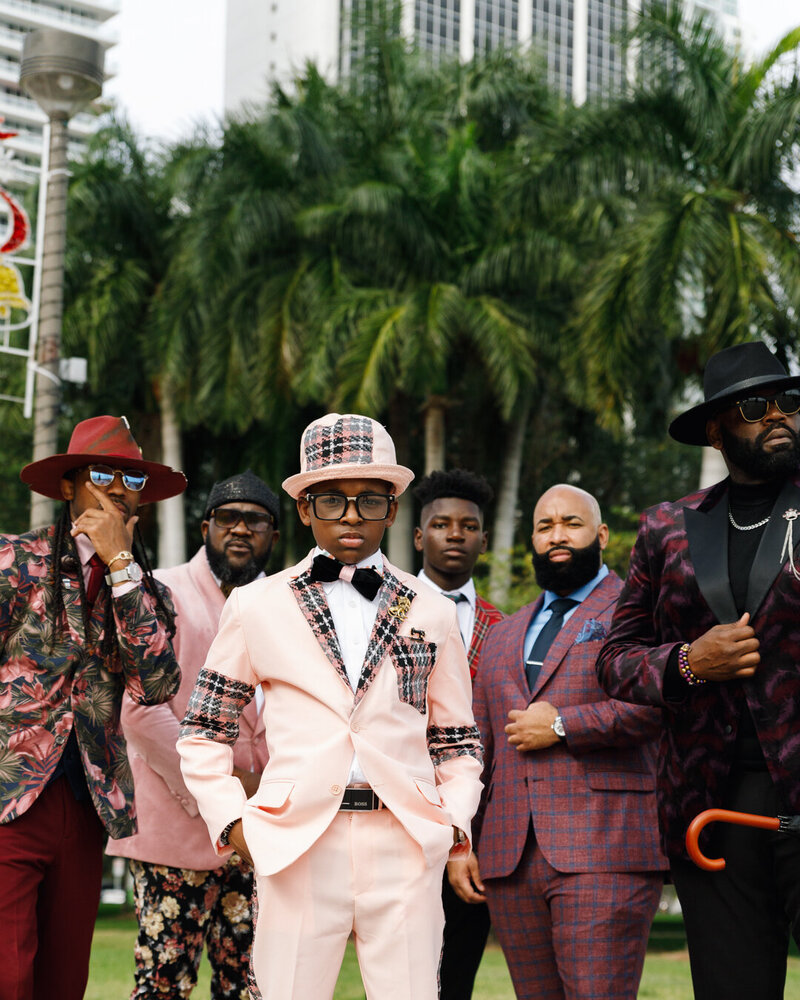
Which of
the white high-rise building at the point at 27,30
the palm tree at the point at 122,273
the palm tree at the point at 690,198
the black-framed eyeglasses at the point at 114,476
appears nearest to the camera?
the black-framed eyeglasses at the point at 114,476

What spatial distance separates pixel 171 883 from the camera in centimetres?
506

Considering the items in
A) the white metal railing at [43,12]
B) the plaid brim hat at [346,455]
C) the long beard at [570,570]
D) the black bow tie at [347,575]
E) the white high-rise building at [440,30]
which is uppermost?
the white metal railing at [43,12]

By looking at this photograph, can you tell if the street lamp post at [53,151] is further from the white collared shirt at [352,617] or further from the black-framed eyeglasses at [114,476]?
the white collared shirt at [352,617]

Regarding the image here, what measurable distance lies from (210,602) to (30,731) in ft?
4.83

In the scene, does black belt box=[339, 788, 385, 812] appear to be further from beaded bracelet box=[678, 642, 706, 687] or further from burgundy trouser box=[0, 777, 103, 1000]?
burgundy trouser box=[0, 777, 103, 1000]

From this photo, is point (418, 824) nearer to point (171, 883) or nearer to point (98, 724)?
point (98, 724)

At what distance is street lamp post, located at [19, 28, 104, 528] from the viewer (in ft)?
37.1

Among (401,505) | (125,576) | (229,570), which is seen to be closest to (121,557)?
(125,576)

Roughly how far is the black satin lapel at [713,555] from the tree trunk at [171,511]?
78.2ft

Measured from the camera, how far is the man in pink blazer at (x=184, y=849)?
16.4ft

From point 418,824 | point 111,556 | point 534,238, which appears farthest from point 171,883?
point 534,238

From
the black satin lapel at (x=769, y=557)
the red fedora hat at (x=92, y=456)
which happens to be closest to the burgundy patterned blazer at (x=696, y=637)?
the black satin lapel at (x=769, y=557)

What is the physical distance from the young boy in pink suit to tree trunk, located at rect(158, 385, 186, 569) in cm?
2378

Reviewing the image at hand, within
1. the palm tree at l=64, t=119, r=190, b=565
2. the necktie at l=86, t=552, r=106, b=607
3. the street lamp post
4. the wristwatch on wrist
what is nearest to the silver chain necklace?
the wristwatch on wrist
